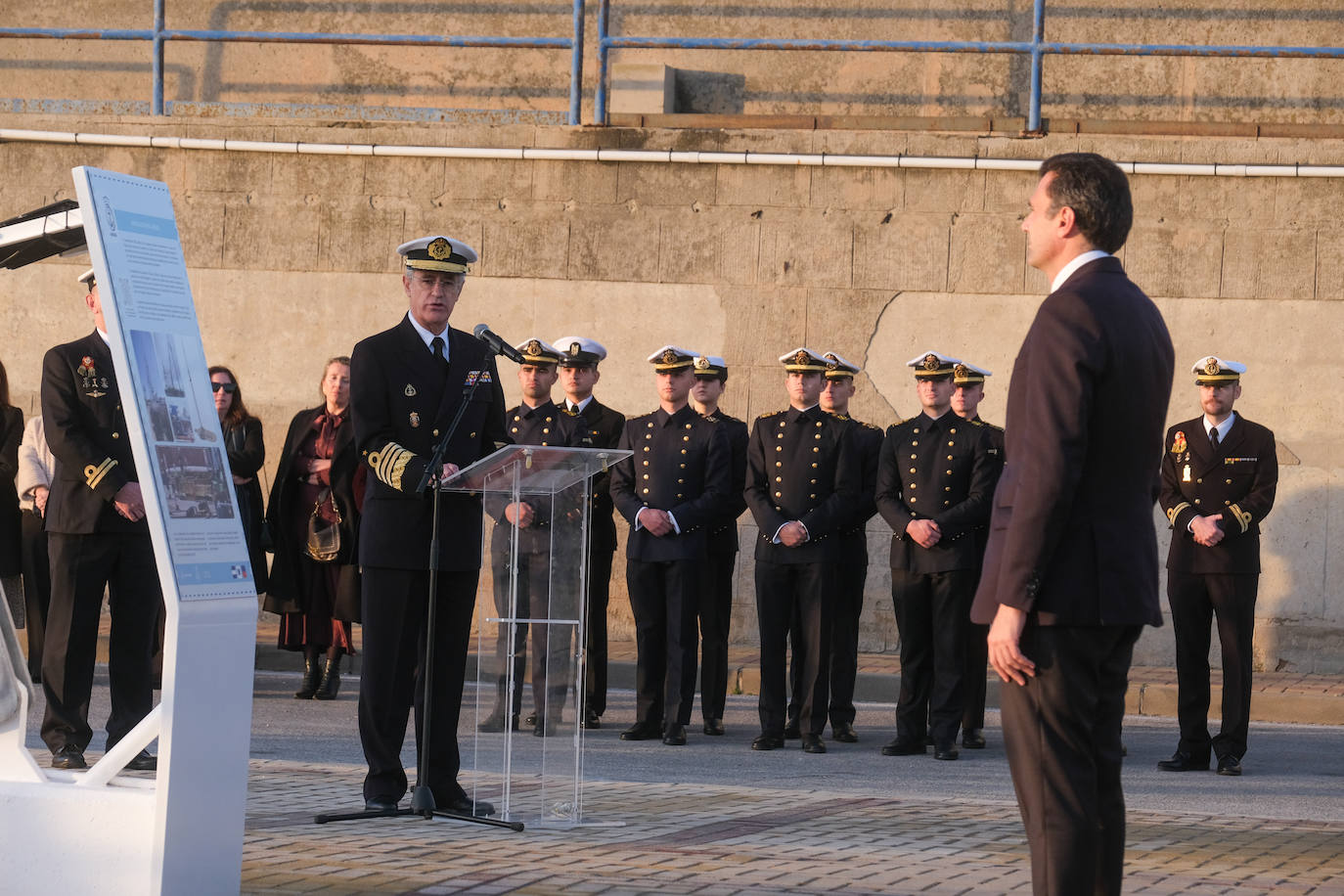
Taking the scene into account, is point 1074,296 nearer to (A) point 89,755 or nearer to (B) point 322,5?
(A) point 89,755

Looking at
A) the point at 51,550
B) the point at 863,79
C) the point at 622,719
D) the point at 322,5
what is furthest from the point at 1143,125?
the point at 51,550

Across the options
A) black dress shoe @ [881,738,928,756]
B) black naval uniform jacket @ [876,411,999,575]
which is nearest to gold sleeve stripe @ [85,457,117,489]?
black naval uniform jacket @ [876,411,999,575]

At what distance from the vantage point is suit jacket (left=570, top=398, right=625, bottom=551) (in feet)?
37.2

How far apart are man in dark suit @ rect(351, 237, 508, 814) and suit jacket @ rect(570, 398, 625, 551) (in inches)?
165

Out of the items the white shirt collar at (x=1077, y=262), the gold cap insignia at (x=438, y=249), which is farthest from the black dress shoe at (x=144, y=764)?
the white shirt collar at (x=1077, y=262)

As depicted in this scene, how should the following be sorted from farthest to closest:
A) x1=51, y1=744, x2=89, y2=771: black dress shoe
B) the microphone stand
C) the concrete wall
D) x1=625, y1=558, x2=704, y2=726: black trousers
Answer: the concrete wall, x1=625, y1=558, x2=704, y2=726: black trousers, x1=51, y1=744, x2=89, y2=771: black dress shoe, the microphone stand

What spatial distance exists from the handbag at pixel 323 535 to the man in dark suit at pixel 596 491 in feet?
5.23

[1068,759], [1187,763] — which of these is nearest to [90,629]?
[1068,759]

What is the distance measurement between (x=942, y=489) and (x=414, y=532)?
4.25m

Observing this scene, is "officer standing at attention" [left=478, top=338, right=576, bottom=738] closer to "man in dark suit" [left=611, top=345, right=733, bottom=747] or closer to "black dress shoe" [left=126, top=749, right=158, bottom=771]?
"black dress shoe" [left=126, top=749, right=158, bottom=771]

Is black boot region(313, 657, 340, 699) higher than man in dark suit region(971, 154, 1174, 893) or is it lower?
→ lower

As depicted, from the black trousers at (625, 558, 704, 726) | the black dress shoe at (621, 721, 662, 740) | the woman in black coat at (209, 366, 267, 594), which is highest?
the woman in black coat at (209, 366, 267, 594)

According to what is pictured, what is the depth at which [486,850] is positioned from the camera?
6.15 meters

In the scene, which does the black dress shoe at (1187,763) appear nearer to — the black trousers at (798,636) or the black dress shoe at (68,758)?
the black trousers at (798,636)
